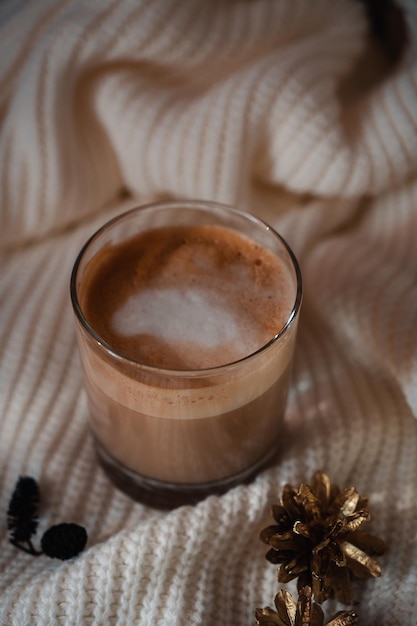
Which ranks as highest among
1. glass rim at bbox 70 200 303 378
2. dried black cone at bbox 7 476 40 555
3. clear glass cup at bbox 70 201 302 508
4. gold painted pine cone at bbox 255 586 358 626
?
glass rim at bbox 70 200 303 378

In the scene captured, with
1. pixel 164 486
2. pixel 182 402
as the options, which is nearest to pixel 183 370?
pixel 182 402

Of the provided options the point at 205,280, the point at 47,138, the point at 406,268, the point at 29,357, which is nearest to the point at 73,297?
the point at 205,280

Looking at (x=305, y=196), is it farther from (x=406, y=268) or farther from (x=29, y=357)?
(x=29, y=357)

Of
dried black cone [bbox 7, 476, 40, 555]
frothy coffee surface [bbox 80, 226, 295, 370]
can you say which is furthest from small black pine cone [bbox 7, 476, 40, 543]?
frothy coffee surface [bbox 80, 226, 295, 370]

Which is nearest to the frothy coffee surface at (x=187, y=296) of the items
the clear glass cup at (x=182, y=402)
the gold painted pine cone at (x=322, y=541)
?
the clear glass cup at (x=182, y=402)

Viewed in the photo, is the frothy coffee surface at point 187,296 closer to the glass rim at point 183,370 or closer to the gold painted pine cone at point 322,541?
the glass rim at point 183,370

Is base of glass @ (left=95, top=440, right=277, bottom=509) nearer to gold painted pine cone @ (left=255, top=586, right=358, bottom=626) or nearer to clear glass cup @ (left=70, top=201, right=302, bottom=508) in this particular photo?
clear glass cup @ (left=70, top=201, right=302, bottom=508)

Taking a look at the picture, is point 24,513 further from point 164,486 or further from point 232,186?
point 232,186
